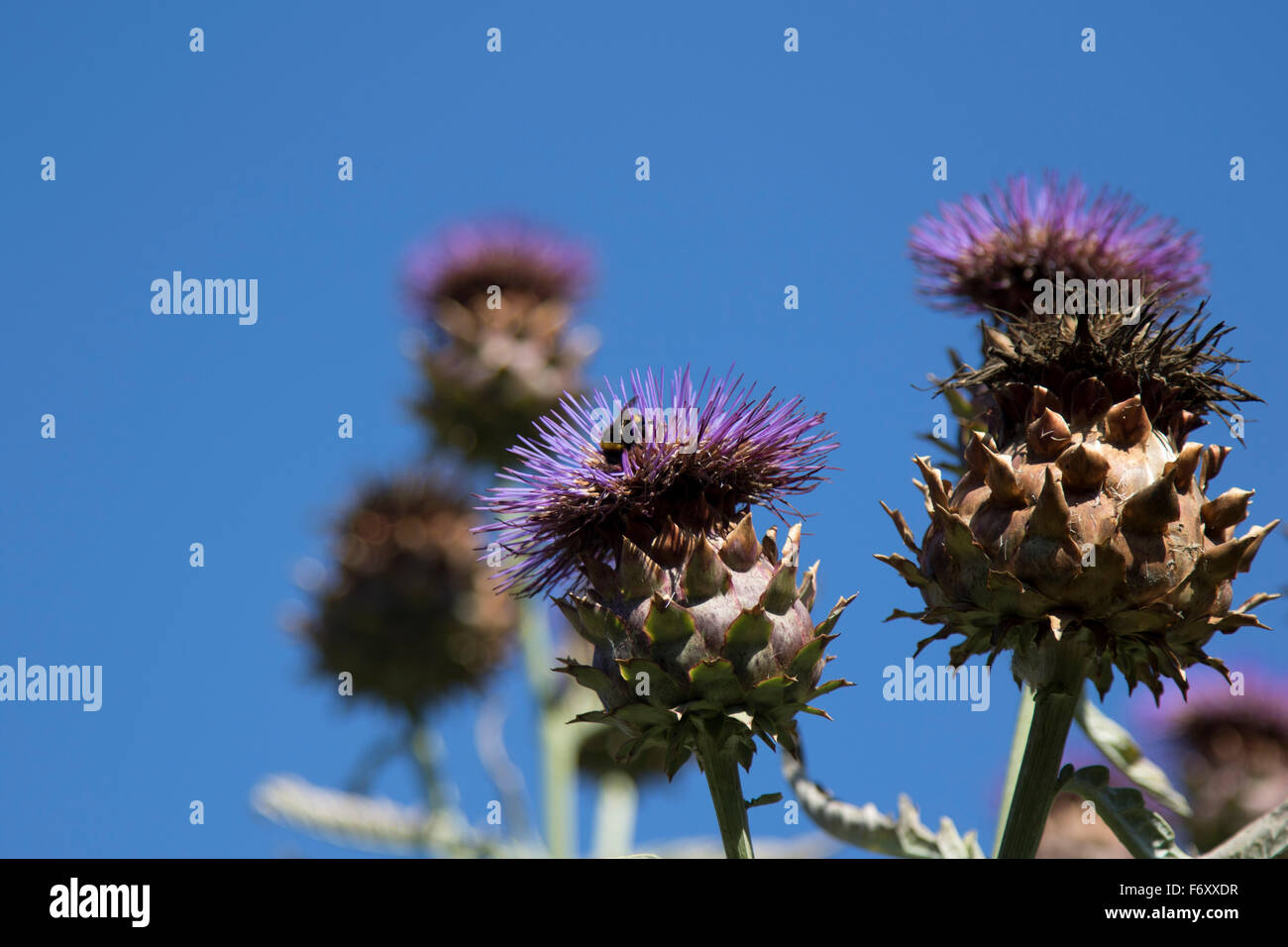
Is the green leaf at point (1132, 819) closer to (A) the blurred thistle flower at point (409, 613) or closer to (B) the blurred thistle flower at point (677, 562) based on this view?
(B) the blurred thistle flower at point (677, 562)

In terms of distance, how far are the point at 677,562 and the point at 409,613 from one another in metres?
5.65

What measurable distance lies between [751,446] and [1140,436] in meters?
1.04

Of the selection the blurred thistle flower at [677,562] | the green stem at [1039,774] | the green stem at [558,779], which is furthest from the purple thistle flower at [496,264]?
the green stem at [1039,774]

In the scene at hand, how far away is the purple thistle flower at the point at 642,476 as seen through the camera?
4.37m

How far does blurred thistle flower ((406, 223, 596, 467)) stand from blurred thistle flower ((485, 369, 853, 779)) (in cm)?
498

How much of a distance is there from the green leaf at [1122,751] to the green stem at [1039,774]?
72 cm

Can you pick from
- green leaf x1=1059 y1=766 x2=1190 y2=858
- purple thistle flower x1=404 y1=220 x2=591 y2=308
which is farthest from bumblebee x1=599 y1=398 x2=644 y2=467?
purple thistle flower x1=404 y1=220 x2=591 y2=308

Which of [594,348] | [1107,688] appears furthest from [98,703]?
[1107,688]

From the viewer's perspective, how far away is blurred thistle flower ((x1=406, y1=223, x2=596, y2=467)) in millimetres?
9578

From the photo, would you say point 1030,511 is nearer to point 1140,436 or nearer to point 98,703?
point 1140,436

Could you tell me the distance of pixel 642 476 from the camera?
4.36 metres

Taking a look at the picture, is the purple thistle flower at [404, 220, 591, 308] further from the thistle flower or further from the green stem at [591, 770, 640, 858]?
the thistle flower

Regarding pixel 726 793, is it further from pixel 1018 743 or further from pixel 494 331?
pixel 494 331
